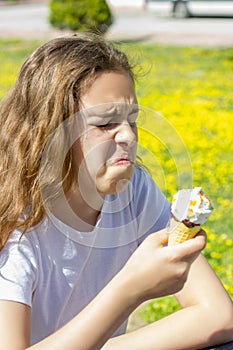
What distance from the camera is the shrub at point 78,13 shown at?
554 inches

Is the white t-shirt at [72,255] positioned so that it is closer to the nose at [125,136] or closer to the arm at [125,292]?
the arm at [125,292]

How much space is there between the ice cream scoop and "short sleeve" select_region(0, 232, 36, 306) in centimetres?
38

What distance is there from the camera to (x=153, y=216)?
1.96m

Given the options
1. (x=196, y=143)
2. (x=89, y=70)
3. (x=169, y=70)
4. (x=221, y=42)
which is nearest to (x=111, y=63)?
(x=89, y=70)

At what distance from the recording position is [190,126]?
6.25 meters

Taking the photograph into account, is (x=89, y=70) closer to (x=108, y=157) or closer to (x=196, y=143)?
(x=108, y=157)

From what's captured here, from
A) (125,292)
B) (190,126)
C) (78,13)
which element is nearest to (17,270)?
(125,292)

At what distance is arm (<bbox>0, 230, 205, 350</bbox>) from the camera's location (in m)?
1.43

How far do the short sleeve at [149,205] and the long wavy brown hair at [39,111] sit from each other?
1.03 ft

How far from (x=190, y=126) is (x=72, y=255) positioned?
15.1 ft

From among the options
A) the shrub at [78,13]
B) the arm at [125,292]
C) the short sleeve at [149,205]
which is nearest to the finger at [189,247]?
the arm at [125,292]

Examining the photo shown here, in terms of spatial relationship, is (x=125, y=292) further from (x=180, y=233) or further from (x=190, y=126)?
(x=190, y=126)

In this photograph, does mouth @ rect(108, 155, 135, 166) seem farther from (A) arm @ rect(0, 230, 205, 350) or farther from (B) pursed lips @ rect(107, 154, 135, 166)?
(A) arm @ rect(0, 230, 205, 350)

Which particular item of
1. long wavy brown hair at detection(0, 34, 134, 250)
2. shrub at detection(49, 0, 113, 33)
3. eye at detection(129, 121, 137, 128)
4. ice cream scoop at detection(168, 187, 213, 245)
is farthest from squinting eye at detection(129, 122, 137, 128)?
shrub at detection(49, 0, 113, 33)
